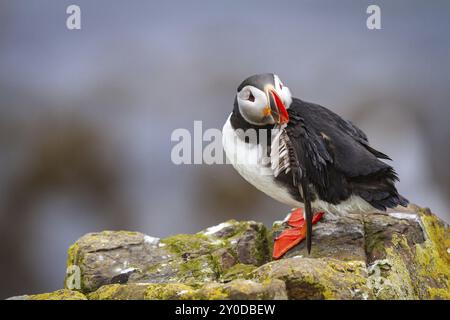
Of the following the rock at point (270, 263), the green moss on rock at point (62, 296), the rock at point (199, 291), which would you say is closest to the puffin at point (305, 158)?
the rock at point (270, 263)

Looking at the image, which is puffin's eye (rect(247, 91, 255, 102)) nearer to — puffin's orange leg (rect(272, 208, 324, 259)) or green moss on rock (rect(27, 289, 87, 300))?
puffin's orange leg (rect(272, 208, 324, 259))

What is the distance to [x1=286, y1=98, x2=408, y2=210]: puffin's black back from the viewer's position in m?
4.07

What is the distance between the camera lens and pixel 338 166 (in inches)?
163

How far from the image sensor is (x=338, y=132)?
14.0 feet

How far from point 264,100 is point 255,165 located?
0.43 metres

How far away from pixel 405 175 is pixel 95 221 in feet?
11.6

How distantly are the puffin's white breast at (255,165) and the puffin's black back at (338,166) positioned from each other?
10.0 inches

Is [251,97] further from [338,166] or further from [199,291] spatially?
[199,291]

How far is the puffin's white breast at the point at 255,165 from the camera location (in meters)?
4.30

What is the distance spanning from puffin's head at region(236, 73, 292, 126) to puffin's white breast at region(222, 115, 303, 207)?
181 mm

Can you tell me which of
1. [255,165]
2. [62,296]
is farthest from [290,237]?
[62,296]

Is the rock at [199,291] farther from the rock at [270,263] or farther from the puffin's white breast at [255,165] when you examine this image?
the puffin's white breast at [255,165]
